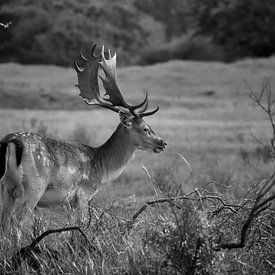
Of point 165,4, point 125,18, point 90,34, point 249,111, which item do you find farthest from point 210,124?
point 165,4

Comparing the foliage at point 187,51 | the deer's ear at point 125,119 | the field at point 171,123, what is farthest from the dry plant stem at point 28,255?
the foliage at point 187,51

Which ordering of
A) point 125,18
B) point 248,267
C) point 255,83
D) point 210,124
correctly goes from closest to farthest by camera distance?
point 248,267 < point 210,124 < point 255,83 < point 125,18

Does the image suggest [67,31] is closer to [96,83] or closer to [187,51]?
[187,51]

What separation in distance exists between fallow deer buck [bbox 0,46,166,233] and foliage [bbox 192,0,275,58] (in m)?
33.4

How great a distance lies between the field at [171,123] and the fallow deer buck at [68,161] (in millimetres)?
466

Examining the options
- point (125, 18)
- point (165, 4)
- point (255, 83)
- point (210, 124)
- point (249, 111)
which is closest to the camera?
point (210, 124)

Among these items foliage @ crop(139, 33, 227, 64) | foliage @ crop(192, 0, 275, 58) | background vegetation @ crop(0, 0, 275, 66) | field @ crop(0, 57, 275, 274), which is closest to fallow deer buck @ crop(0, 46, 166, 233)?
field @ crop(0, 57, 275, 274)

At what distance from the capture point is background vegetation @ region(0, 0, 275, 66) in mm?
41500

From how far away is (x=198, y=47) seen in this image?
148ft

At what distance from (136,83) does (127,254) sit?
2637 centimetres

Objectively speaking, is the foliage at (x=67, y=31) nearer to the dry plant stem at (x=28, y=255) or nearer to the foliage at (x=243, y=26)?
the foliage at (x=243, y=26)

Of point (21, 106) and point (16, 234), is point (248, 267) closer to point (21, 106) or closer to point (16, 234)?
point (16, 234)

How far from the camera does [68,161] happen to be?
27.0 ft

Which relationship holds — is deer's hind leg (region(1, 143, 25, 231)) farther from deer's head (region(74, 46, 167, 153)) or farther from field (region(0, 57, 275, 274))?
deer's head (region(74, 46, 167, 153))
